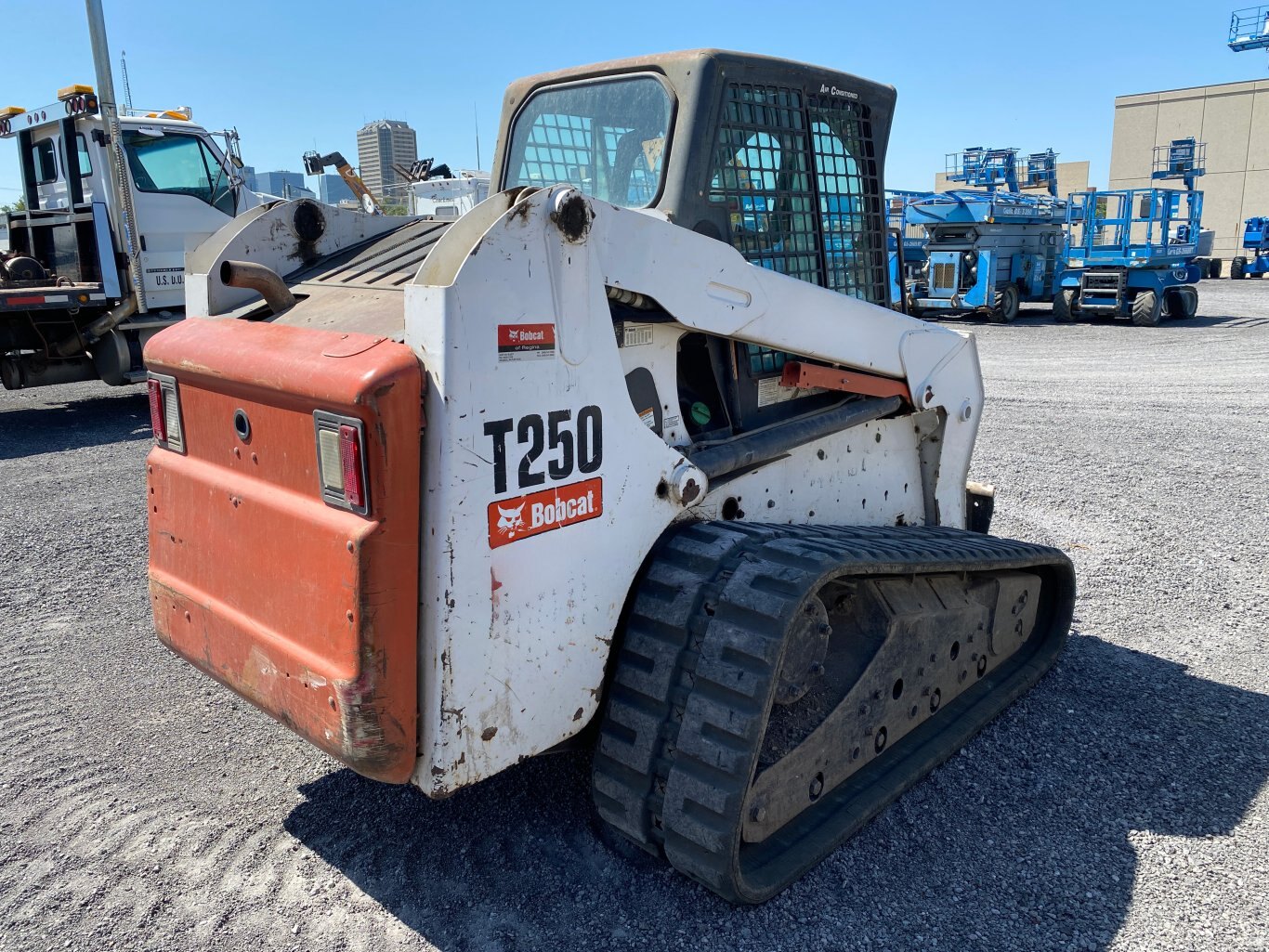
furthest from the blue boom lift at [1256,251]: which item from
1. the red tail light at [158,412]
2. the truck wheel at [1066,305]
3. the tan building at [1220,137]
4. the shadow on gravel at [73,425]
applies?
the red tail light at [158,412]

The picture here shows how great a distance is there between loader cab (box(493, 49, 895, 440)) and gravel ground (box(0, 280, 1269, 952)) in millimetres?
1383

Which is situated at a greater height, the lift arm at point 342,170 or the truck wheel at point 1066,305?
the lift arm at point 342,170

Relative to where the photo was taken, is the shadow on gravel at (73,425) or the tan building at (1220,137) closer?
the shadow on gravel at (73,425)

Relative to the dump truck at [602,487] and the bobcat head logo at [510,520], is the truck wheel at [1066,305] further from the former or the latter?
the bobcat head logo at [510,520]

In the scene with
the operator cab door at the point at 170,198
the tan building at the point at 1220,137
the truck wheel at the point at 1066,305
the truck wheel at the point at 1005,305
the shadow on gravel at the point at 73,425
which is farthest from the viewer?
the tan building at the point at 1220,137

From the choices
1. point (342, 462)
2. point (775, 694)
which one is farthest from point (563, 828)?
point (342, 462)

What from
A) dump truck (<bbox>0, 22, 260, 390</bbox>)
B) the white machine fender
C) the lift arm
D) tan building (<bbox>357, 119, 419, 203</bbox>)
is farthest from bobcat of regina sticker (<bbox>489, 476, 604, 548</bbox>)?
tan building (<bbox>357, 119, 419, 203</bbox>)

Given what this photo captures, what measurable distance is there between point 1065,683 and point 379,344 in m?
3.07

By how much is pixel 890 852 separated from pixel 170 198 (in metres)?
9.75

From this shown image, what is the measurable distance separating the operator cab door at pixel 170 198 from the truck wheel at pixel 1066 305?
1600 cm

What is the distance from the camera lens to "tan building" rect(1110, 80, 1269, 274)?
3972 centimetres

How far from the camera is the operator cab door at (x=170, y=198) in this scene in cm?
980

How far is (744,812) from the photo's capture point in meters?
2.45

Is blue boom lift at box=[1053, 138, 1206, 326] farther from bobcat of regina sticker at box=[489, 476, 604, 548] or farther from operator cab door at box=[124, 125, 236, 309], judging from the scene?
bobcat of regina sticker at box=[489, 476, 604, 548]
